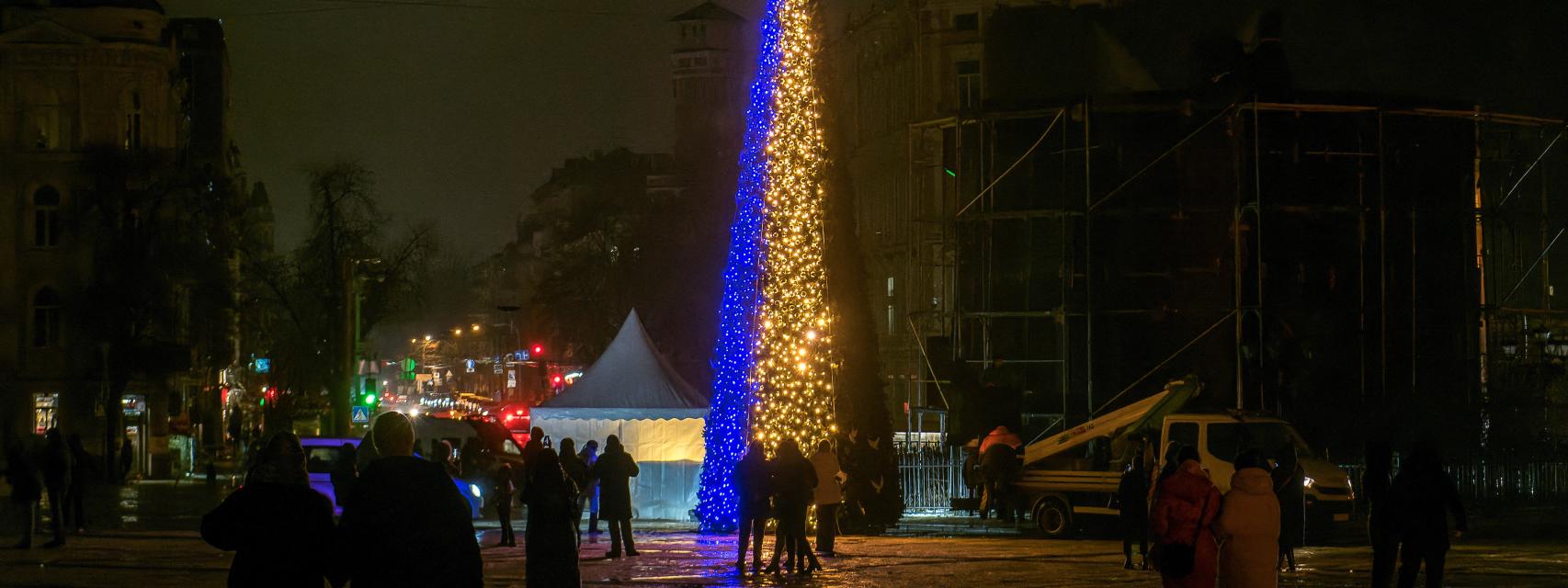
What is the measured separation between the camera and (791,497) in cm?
2045

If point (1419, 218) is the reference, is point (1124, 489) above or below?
below

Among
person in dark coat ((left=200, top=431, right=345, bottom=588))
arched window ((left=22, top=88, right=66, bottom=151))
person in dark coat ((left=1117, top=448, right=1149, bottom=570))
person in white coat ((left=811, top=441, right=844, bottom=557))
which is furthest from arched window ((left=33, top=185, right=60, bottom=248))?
person in dark coat ((left=200, top=431, right=345, bottom=588))

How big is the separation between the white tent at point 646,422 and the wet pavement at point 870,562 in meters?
2.49

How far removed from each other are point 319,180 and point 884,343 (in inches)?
822

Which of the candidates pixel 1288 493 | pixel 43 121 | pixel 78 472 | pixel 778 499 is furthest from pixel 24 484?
pixel 43 121

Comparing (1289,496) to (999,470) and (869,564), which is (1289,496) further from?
(999,470)

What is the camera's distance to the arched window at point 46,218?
53562 millimetres

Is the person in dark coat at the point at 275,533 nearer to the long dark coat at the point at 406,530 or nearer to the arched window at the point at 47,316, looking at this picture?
the long dark coat at the point at 406,530

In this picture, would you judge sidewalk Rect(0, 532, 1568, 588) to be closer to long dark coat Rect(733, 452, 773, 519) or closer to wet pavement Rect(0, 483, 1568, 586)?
wet pavement Rect(0, 483, 1568, 586)

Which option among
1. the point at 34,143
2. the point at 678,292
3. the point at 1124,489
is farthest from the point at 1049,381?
the point at 678,292

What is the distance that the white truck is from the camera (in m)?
25.8

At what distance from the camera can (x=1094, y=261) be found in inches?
1582

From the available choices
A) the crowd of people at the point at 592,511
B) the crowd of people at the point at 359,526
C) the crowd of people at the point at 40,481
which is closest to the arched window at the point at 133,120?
the crowd of people at the point at 592,511

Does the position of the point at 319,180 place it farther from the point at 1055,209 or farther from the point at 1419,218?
the point at 1419,218
